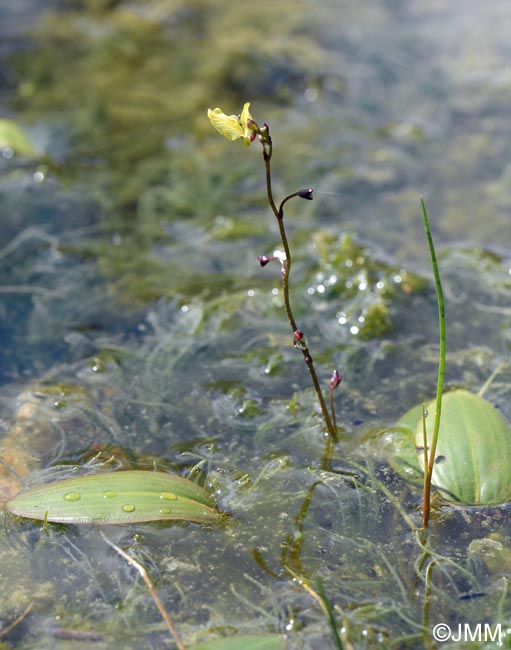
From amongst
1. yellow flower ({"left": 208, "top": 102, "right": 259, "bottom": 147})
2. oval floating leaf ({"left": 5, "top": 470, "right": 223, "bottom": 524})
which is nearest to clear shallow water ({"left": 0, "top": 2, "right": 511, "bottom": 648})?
oval floating leaf ({"left": 5, "top": 470, "right": 223, "bottom": 524})

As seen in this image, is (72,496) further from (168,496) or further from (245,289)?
(245,289)

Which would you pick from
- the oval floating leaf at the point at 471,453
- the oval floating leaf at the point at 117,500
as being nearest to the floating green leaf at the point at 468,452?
the oval floating leaf at the point at 471,453

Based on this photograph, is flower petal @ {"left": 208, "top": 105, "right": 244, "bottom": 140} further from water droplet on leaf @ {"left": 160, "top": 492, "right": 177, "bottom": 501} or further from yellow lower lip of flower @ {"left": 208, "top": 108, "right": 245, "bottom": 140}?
water droplet on leaf @ {"left": 160, "top": 492, "right": 177, "bottom": 501}

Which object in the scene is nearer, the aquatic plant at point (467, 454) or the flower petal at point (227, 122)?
the flower petal at point (227, 122)

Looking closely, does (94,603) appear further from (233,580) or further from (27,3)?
(27,3)

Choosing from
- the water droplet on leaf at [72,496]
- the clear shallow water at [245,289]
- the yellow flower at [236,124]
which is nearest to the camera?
the yellow flower at [236,124]

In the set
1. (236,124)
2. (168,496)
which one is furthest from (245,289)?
(236,124)

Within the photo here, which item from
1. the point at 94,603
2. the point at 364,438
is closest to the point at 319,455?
the point at 364,438

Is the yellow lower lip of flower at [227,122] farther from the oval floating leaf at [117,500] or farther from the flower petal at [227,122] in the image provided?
the oval floating leaf at [117,500]
